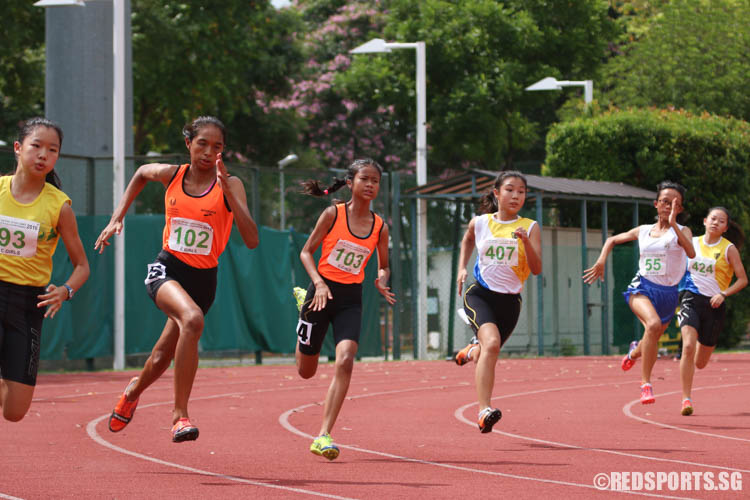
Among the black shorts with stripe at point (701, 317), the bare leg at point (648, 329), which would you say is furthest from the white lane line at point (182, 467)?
the black shorts with stripe at point (701, 317)

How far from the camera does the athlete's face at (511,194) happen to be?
9492 mm

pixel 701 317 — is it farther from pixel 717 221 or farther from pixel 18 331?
pixel 18 331

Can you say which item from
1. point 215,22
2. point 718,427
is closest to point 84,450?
point 718,427

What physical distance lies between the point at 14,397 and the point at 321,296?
2.14 m

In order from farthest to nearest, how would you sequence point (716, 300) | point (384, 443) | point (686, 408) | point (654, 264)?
point (716, 300) → point (654, 264) → point (686, 408) → point (384, 443)

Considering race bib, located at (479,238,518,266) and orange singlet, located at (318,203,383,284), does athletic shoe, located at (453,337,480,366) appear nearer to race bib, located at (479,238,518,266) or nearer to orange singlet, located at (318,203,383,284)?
race bib, located at (479,238,518,266)

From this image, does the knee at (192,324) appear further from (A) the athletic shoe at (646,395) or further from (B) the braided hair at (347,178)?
(A) the athletic shoe at (646,395)

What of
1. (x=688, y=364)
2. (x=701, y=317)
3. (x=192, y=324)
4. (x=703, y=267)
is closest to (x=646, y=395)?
(x=688, y=364)

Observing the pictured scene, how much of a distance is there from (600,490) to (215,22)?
91.6 feet

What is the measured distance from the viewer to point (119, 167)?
1911 cm

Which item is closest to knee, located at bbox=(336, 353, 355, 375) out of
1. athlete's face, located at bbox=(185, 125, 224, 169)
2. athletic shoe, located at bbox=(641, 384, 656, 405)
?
athlete's face, located at bbox=(185, 125, 224, 169)

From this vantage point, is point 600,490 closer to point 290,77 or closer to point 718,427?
point 718,427

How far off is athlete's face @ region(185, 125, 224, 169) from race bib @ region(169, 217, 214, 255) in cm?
39

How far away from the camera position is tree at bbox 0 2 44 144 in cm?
3158
